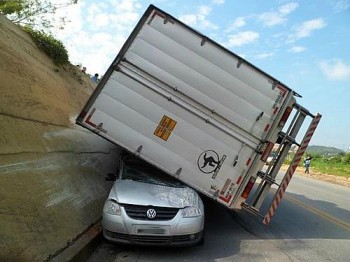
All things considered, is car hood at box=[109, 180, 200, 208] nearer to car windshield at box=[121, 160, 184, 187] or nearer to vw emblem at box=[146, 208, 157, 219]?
vw emblem at box=[146, 208, 157, 219]

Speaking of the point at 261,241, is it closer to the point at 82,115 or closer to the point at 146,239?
the point at 146,239

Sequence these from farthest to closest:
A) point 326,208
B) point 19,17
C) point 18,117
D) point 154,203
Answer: point 19,17, point 326,208, point 18,117, point 154,203

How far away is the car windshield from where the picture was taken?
27.0ft

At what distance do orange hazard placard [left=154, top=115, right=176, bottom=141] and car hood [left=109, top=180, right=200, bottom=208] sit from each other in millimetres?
943

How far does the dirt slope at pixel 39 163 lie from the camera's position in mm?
6168

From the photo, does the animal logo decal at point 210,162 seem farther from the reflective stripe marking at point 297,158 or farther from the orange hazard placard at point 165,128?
the reflective stripe marking at point 297,158

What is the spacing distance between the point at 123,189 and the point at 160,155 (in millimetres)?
1006

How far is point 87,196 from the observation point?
8.95m

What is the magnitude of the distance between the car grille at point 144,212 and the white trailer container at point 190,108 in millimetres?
1071

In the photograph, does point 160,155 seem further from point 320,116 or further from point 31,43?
point 31,43

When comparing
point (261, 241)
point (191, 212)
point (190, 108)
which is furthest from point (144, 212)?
point (261, 241)

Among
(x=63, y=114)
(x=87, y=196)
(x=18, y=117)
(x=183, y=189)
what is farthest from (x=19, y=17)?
(x=183, y=189)

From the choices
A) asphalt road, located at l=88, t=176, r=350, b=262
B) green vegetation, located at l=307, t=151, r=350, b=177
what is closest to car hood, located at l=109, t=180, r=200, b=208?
asphalt road, located at l=88, t=176, r=350, b=262

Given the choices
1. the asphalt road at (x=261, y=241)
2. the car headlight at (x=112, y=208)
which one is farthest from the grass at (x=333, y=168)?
the car headlight at (x=112, y=208)
